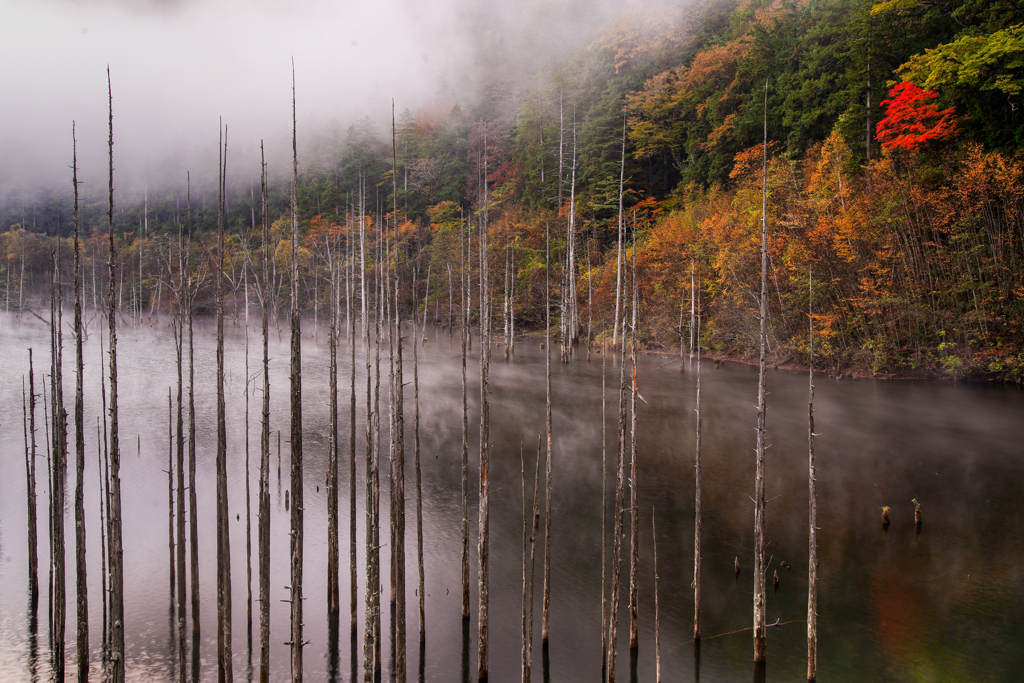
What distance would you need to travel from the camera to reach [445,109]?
7819 centimetres

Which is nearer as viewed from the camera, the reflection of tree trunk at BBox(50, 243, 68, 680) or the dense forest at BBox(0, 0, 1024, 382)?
the reflection of tree trunk at BBox(50, 243, 68, 680)

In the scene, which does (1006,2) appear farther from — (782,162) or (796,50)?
(796,50)

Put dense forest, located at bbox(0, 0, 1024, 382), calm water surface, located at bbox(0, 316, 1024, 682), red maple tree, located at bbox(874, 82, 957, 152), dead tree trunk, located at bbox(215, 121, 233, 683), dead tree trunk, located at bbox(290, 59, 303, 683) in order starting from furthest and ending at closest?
1. red maple tree, located at bbox(874, 82, 957, 152)
2. dense forest, located at bbox(0, 0, 1024, 382)
3. calm water surface, located at bbox(0, 316, 1024, 682)
4. dead tree trunk, located at bbox(215, 121, 233, 683)
5. dead tree trunk, located at bbox(290, 59, 303, 683)

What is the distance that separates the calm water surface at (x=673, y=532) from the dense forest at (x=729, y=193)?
17.1 feet

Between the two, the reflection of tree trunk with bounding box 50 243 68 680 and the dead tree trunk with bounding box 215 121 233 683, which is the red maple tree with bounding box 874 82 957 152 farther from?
the reflection of tree trunk with bounding box 50 243 68 680

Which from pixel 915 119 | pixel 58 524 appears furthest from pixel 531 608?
pixel 915 119

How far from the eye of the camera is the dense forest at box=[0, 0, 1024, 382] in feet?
87.8

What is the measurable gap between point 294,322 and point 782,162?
39.1 m

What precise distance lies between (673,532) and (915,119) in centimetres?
2733

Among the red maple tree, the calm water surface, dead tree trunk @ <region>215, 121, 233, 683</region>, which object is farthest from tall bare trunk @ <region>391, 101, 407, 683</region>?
the red maple tree

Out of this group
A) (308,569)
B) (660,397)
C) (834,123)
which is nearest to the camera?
(308,569)

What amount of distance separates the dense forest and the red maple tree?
12cm

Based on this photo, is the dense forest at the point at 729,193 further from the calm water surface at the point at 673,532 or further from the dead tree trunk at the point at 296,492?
the dead tree trunk at the point at 296,492

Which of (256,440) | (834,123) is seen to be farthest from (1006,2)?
(256,440)
